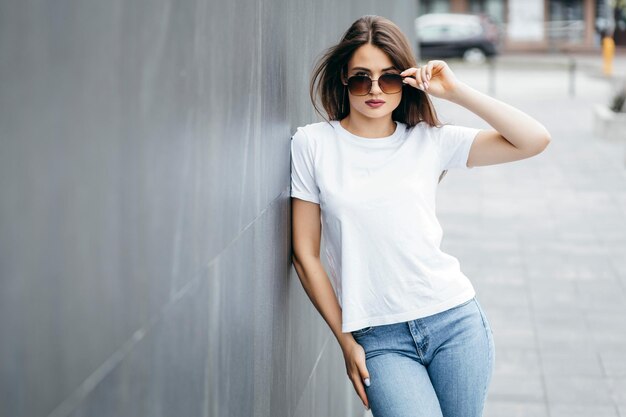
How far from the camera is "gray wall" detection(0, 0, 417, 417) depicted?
1.44m

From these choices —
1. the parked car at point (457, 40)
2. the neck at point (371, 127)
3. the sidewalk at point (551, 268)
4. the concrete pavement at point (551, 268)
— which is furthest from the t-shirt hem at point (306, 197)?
the parked car at point (457, 40)

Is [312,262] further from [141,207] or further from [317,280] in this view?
[141,207]

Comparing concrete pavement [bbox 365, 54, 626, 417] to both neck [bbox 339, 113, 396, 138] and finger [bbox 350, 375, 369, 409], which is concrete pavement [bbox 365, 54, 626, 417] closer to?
neck [bbox 339, 113, 396, 138]

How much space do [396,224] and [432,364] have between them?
453mm

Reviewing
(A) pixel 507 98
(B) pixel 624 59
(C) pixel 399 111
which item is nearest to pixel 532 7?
(B) pixel 624 59

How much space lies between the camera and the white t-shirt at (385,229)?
11.0ft

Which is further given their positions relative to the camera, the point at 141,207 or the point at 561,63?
the point at 561,63

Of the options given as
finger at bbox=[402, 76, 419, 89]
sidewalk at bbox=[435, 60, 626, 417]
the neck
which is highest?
finger at bbox=[402, 76, 419, 89]

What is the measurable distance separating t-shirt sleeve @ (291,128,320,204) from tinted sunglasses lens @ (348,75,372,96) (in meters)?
0.25

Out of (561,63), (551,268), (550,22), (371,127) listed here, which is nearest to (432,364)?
(371,127)

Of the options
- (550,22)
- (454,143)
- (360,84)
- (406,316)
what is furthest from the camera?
(550,22)

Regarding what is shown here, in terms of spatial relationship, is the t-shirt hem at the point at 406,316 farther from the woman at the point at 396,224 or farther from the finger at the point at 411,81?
the finger at the point at 411,81

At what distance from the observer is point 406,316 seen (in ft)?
10.9

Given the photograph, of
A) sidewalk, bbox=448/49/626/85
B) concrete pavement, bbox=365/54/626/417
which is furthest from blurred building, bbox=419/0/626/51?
concrete pavement, bbox=365/54/626/417
